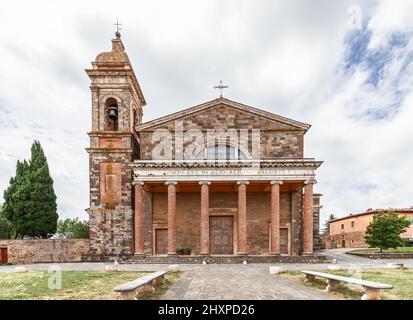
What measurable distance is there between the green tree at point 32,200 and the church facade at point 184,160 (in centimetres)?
737

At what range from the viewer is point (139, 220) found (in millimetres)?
23344

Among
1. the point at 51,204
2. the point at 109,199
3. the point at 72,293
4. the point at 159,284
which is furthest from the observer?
the point at 51,204

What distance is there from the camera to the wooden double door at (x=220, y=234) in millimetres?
26469

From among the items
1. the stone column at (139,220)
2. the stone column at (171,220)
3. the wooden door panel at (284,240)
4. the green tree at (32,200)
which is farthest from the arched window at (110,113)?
the wooden door panel at (284,240)

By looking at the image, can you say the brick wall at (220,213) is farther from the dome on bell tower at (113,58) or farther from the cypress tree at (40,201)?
the dome on bell tower at (113,58)

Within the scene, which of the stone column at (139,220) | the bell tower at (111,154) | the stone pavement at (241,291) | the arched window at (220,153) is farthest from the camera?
the arched window at (220,153)

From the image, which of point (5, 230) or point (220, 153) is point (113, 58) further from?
point (5, 230)

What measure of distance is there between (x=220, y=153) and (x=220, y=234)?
7.10 meters

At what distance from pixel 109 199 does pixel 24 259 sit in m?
9.03

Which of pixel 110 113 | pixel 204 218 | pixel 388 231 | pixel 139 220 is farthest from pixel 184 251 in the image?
pixel 388 231

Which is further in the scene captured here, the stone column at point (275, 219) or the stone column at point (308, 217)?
the stone column at point (308, 217)

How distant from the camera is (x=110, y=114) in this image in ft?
89.2
